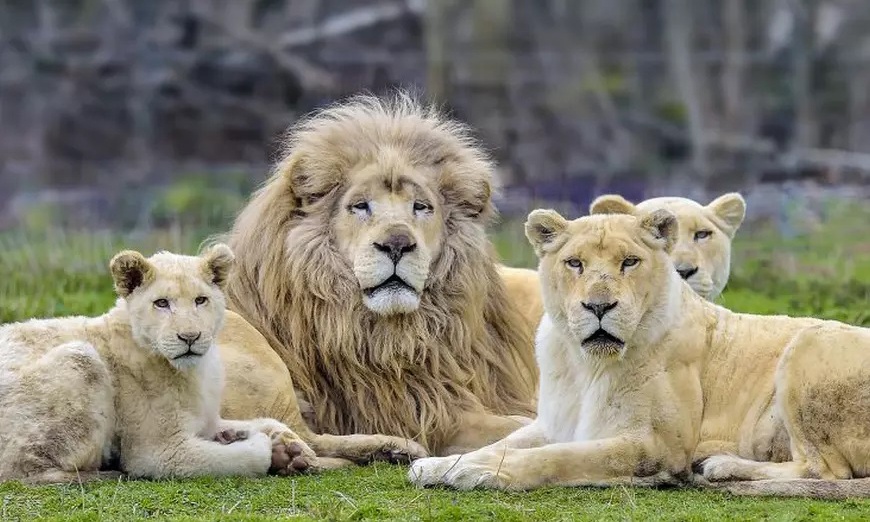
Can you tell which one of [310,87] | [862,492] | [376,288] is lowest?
[862,492]

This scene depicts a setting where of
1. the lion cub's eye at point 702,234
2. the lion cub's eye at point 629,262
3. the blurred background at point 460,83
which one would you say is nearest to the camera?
the lion cub's eye at point 629,262

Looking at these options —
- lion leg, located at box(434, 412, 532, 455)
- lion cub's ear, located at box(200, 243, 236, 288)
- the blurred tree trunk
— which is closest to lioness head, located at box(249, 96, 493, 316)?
lion leg, located at box(434, 412, 532, 455)

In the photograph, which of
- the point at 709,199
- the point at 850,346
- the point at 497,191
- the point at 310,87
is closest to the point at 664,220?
the point at 850,346

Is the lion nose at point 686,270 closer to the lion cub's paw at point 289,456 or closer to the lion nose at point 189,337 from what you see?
the lion cub's paw at point 289,456

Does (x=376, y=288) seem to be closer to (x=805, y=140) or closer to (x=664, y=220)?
(x=664, y=220)

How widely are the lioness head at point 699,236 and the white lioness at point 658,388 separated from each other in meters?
1.01

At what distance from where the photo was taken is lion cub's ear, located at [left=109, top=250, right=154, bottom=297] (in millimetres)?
6242

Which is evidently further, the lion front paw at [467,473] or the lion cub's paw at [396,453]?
the lion cub's paw at [396,453]

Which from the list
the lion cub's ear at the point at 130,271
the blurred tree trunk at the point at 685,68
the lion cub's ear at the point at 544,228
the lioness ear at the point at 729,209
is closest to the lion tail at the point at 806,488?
the lion cub's ear at the point at 544,228

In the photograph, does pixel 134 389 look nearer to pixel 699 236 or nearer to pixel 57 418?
pixel 57 418

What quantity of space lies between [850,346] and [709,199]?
9802 mm

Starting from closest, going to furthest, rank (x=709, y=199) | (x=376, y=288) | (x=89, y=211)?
(x=376, y=288) → (x=709, y=199) → (x=89, y=211)

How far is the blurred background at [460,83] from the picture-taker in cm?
1822

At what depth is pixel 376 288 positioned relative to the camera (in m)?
7.23
